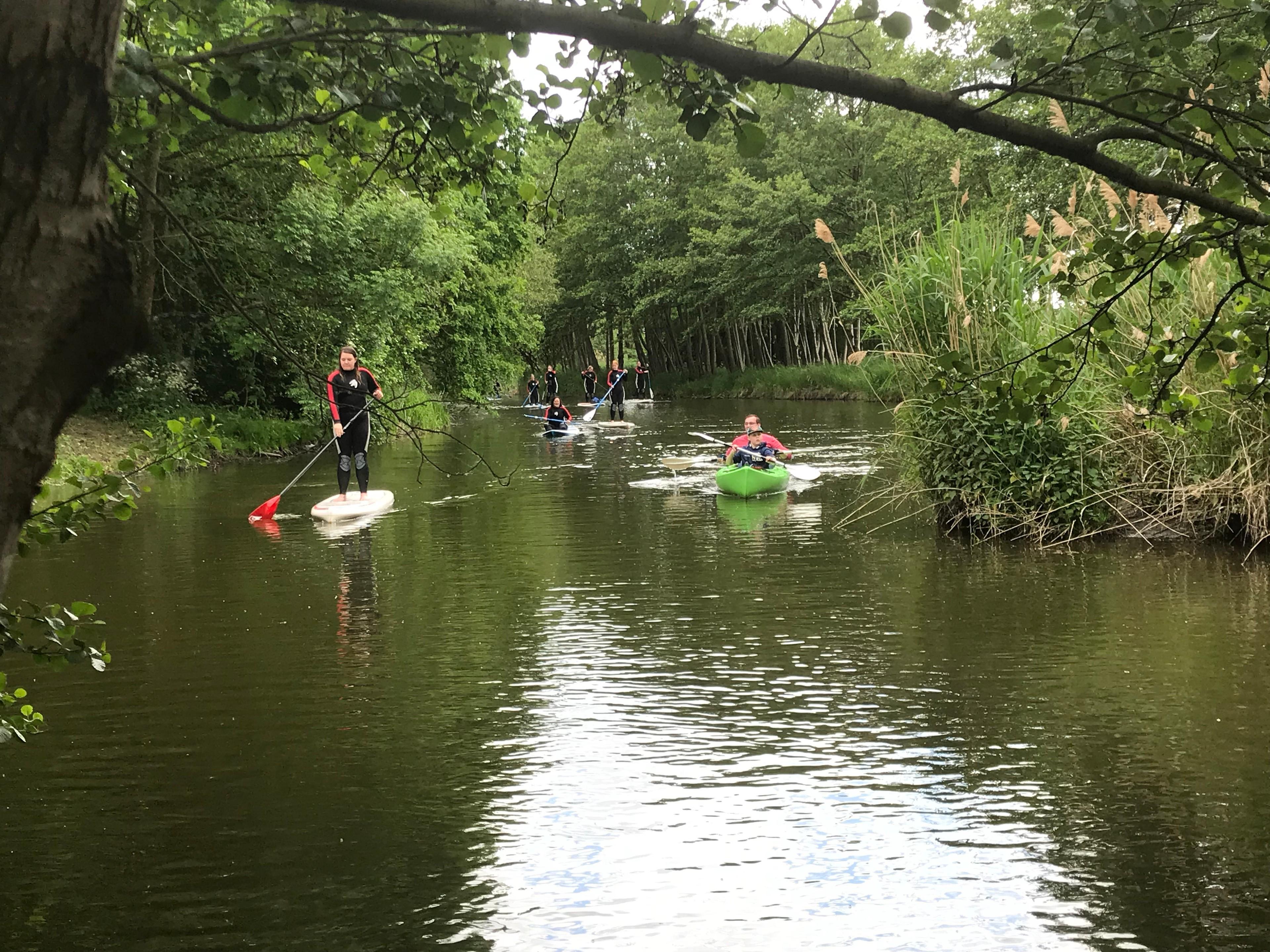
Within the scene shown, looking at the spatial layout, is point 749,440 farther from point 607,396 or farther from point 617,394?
point 617,394

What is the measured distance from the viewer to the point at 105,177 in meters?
1.80

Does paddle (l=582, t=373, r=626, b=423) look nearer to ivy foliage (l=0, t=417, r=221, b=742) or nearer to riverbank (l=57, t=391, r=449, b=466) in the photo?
riverbank (l=57, t=391, r=449, b=466)

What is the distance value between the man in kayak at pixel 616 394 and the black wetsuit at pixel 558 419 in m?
5.15

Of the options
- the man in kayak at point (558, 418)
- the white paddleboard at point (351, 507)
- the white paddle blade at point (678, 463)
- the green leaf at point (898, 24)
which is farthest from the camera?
the man in kayak at point (558, 418)

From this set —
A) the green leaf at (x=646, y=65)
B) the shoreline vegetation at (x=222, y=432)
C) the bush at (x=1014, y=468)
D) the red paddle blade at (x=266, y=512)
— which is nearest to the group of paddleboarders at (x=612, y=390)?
the shoreline vegetation at (x=222, y=432)

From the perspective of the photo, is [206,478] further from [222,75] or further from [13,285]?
[13,285]

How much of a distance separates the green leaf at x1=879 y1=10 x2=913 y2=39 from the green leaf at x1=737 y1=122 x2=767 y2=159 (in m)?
0.37

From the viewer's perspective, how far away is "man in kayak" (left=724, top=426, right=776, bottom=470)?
701 inches

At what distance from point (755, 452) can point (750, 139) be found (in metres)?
14.7

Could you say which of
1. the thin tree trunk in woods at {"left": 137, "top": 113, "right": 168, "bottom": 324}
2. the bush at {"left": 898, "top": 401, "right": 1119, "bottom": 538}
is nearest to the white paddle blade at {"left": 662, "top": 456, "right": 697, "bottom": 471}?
the bush at {"left": 898, "top": 401, "right": 1119, "bottom": 538}

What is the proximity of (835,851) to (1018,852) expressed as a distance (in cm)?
68

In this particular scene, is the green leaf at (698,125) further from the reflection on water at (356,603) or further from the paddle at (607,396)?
the paddle at (607,396)

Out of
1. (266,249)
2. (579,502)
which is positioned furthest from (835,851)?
(266,249)

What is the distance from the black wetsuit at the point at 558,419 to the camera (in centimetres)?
3222
